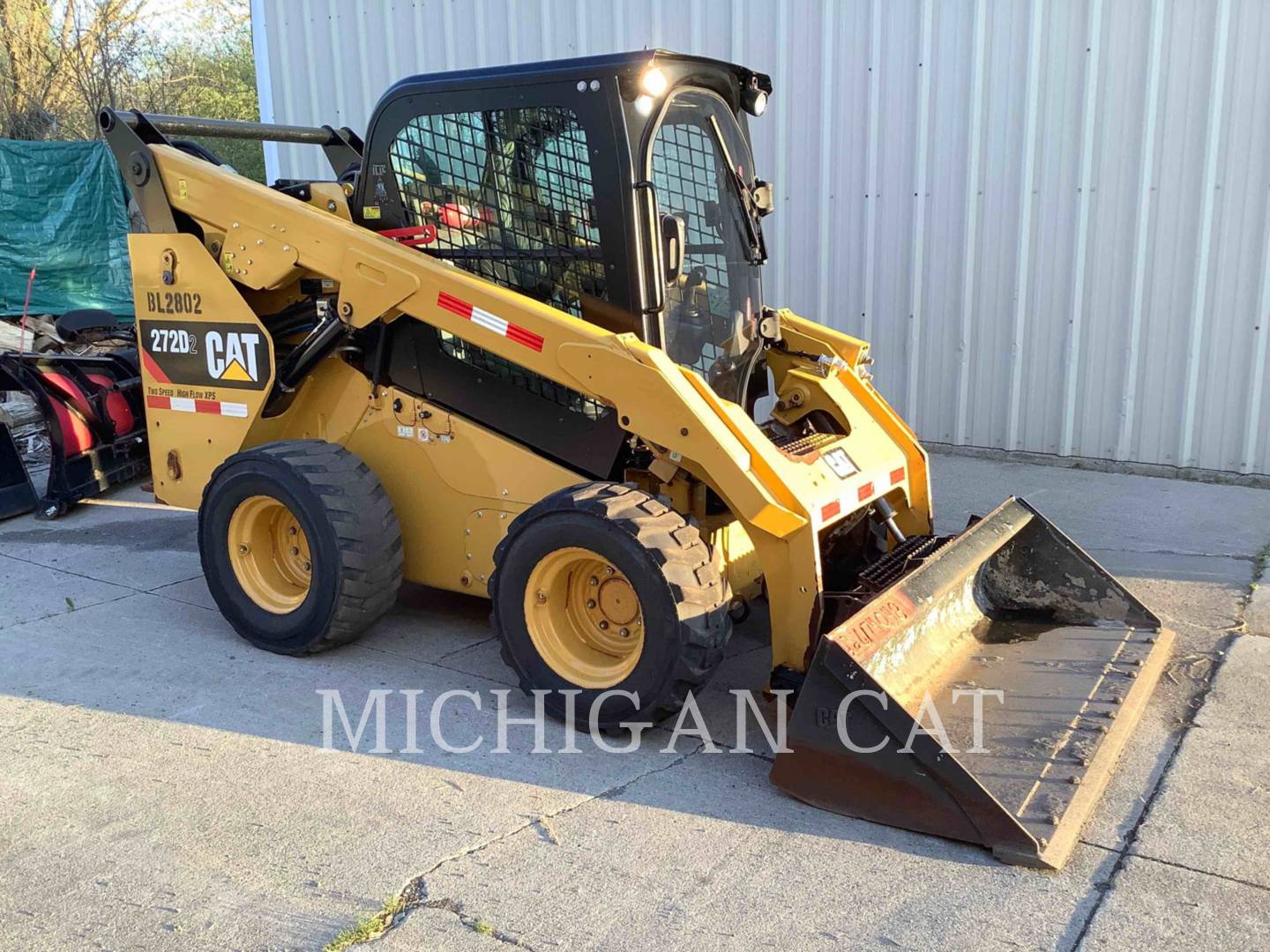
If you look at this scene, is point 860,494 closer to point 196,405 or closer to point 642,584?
point 642,584

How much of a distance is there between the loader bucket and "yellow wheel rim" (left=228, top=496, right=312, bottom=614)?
7.70 feet

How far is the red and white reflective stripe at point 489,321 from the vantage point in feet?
12.9

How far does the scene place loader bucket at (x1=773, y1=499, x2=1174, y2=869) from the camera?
10.0 feet

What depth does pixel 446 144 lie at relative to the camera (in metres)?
4.32

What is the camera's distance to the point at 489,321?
4.03 meters

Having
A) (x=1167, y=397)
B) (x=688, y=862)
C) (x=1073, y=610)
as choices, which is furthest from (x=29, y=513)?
(x=1167, y=397)

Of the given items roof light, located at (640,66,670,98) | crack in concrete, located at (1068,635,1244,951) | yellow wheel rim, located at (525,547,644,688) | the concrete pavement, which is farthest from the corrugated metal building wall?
yellow wheel rim, located at (525,547,644,688)

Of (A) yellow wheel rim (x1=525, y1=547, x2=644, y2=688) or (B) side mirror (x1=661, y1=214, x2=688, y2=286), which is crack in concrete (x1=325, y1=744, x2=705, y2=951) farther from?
(B) side mirror (x1=661, y1=214, x2=688, y2=286)

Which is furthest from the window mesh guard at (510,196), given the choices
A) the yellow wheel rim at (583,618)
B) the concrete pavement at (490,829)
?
the concrete pavement at (490,829)

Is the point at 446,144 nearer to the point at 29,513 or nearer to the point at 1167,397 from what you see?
the point at 29,513

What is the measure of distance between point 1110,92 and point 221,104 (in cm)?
2044

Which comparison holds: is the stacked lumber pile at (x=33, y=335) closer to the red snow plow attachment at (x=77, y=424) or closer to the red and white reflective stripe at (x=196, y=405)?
the red snow plow attachment at (x=77, y=424)

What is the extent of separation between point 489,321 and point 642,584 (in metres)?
1.18

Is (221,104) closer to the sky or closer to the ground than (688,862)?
closer to the sky
